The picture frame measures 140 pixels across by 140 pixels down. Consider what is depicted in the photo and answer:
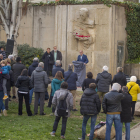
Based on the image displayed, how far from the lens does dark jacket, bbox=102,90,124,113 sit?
23.2 feet

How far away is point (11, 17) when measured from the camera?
14789 mm

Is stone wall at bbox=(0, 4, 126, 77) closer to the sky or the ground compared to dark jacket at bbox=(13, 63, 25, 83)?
closer to the sky

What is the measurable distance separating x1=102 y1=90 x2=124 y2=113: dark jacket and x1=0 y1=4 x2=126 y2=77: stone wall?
1130 centimetres

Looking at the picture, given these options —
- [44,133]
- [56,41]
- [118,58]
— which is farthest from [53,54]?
[44,133]

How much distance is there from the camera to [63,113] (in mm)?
7527

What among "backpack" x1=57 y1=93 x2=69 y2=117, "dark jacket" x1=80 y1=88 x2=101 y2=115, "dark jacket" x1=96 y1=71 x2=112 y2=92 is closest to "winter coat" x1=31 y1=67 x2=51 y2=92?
"dark jacket" x1=96 y1=71 x2=112 y2=92

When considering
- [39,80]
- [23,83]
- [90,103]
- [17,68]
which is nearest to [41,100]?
[39,80]

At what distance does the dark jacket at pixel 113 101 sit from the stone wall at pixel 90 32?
11299 millimetres

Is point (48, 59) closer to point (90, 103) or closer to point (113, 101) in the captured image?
point (90, 103)

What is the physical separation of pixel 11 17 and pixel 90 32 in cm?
577

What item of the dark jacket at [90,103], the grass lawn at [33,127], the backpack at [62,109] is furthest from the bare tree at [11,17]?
the dark jacket at [90,103]

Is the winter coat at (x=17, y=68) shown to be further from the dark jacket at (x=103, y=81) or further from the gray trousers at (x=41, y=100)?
the dark jacket at (x=103, y=81)

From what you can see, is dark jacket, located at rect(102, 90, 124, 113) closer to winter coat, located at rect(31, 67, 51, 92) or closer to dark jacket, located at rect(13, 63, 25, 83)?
winter coat, located at rect(31, 67, 51, 92)

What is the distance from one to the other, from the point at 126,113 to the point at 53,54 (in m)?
9.82
